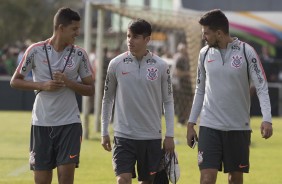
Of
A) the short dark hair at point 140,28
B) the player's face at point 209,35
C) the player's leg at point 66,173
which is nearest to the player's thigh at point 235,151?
the player's face at point 209,35


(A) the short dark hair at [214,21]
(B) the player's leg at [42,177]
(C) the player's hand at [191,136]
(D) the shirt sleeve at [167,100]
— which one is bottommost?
(B) the player's leg at [42,177]

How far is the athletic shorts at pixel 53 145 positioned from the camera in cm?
982

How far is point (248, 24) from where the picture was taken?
44.7m

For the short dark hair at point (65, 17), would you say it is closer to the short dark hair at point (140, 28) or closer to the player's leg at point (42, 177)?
the short dark hair at point (140, 28)

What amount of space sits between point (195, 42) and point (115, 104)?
1503cm

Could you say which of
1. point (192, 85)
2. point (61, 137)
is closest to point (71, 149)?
point (61, 137)

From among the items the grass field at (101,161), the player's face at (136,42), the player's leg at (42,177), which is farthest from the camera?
the grass field at (101,161)

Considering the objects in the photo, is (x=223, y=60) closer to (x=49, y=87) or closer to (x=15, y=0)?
(x=49, y=87)

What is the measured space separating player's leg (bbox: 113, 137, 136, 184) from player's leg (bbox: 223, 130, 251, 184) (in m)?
0.97

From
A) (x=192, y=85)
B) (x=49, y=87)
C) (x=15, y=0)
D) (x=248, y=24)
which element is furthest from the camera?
(x=15, y=0)

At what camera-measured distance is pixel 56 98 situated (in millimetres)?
9867

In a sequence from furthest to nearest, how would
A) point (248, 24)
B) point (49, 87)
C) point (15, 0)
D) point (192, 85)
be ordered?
point (15, 0)
point (248, 24)
point (192, 85)
point (49, 87)

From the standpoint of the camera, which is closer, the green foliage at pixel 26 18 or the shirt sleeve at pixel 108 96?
the shirt sleeve at pixel 108 96

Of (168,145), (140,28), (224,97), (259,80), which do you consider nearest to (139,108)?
→ (168,145)
